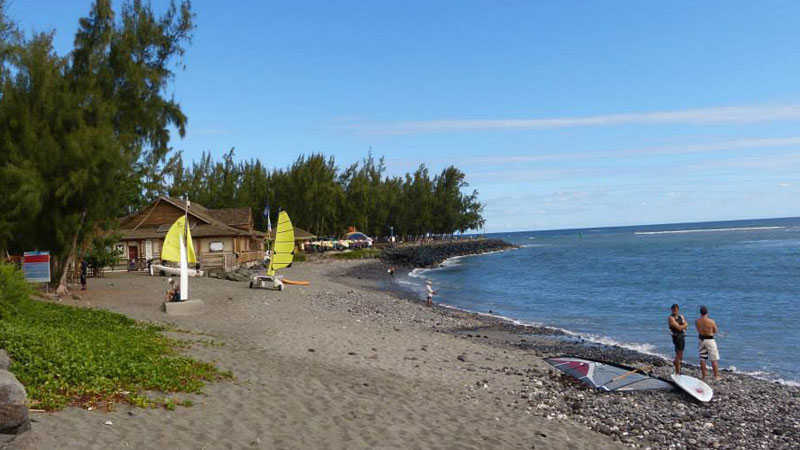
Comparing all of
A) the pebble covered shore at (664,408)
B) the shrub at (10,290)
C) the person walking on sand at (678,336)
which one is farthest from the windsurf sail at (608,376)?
the shrub at (10,290)

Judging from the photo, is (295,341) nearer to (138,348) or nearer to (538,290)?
(138,348)

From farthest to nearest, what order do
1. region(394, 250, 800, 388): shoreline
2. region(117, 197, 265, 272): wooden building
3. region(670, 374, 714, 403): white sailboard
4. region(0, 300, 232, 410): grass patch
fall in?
region(117, 197, 265, 272): wooden building, region(394, 250, 800, 388): shoreline, region(670, 374, 714, 403): white sailboard, region(0, 300, 232, 410): grass patch

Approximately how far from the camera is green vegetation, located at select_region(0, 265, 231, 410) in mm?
8609

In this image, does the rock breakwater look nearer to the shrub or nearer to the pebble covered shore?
the pebble covered shore

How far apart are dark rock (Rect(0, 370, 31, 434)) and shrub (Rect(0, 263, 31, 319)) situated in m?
6.98

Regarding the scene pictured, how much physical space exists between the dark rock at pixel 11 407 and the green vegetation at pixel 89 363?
1.37m

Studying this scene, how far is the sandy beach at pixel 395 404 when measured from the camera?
805 cm

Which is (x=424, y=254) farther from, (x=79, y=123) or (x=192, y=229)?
(x=79, y=123)

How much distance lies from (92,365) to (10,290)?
501 cm

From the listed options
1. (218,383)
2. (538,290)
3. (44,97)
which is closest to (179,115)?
(44,97)

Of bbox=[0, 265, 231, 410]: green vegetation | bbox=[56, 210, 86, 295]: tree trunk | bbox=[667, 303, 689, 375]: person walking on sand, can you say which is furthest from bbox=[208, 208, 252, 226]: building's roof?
bbox=[667, 303, 689, 375]: person walking on sand

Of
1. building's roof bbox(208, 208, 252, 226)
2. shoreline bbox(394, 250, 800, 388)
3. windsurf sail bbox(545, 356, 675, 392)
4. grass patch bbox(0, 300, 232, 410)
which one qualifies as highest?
building's roof bbox(208, 208, 252, 226)

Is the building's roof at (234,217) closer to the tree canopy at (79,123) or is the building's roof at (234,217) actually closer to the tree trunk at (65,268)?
the tree canopy at (79,123)

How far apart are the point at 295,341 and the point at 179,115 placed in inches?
528
